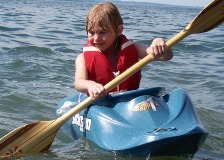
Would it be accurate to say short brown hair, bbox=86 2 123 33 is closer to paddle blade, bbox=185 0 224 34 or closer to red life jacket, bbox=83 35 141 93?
red life jacket, bbox=83 35 141 93

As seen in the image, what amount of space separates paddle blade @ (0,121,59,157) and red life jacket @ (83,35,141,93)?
0.51 metres

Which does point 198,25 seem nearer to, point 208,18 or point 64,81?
point 208,18

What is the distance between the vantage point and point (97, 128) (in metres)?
3.45

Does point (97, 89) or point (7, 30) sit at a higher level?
point (97, 89)

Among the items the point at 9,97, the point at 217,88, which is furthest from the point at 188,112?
the point at 217,88

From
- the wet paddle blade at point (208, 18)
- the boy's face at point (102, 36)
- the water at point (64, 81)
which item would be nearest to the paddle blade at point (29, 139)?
the water at point (64, 81)

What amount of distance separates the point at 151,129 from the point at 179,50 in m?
6.03

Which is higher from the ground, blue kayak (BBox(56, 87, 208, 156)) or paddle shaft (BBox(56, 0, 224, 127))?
paddle shaft (BBox(56, 0, 224, 127))

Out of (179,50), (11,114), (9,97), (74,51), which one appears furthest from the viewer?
(179,50)

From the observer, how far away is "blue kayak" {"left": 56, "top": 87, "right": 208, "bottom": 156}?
3029mm

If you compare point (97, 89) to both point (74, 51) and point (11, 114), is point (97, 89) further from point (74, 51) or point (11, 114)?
point (74, 51)

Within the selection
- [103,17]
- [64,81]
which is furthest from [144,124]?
[64,81]

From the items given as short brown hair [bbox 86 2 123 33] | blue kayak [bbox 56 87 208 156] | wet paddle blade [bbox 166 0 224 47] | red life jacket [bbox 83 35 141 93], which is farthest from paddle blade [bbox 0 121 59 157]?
wet paddle blade [bbox 166 0 224 47]

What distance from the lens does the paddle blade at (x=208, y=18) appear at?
329 cm
